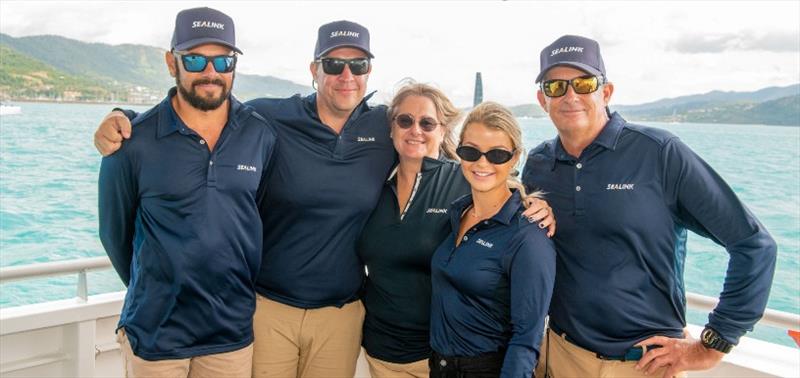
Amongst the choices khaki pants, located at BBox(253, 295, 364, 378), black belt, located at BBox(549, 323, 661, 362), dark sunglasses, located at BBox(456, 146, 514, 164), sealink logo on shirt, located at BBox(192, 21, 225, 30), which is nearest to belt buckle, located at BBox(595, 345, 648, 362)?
black belt, located at BBox(549, 323, 661, 362)

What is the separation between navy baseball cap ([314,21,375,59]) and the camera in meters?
2.42

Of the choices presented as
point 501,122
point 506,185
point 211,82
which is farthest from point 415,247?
point 211,82

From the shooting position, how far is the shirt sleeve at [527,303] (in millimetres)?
1688

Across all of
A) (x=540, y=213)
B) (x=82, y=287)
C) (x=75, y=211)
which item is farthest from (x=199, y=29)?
(x=75, y=211)

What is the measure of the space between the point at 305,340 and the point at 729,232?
156 centimetres

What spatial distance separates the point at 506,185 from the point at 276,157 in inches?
36.0

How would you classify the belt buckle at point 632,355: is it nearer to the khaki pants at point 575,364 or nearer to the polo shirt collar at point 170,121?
the khaki pants at point 575,364

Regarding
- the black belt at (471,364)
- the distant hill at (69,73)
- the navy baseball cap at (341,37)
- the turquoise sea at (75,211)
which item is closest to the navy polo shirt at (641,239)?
the black belt at (471,364)

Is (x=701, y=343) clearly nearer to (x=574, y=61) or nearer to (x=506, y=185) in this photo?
(x=506, y=185)

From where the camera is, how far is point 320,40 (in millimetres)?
2502

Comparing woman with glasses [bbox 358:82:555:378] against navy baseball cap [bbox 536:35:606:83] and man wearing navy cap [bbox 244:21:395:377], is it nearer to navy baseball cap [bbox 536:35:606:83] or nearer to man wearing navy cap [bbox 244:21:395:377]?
man wearing navy cap [bbox 244:21:395:377]

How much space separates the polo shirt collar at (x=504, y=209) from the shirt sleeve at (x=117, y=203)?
1.10 m

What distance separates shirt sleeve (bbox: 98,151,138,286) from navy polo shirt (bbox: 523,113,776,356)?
145 centimetres

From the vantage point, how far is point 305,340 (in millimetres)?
2357
